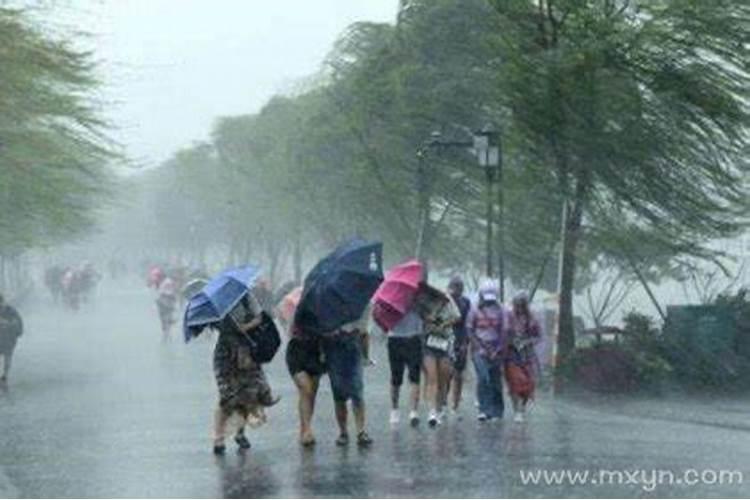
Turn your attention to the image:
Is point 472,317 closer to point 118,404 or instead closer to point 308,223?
point 118,404

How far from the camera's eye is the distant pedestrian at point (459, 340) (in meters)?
17.8

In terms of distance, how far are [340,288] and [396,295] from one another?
5.83 ft

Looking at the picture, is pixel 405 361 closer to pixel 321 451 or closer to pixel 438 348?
pixel 438 348

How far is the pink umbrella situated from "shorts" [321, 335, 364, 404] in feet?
5.01

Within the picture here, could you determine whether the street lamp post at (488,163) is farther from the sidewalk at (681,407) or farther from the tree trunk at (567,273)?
the sidewalk at (681,407)

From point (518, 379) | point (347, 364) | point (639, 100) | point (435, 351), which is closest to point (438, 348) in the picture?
point (435, 351)

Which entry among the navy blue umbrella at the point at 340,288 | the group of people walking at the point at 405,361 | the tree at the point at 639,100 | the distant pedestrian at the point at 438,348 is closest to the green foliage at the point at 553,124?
the tree at the point at 639,100

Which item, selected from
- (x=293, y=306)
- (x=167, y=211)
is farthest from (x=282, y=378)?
(x=167, y=211)

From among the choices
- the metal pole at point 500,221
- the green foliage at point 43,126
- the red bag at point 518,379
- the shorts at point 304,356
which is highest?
the green foliage at point 43,126

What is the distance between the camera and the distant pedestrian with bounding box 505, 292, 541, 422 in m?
17.9

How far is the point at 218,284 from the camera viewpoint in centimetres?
1459

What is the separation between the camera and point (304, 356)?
14883 mm

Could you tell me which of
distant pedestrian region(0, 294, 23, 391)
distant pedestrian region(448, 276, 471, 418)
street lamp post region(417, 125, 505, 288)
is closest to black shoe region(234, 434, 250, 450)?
distant pedestrian region(448, 276, 471, 418)

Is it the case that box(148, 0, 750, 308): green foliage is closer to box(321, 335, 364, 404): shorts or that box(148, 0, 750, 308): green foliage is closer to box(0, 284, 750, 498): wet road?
box(0, 284, 750, 498): wet road
